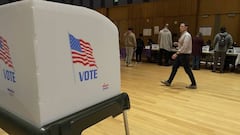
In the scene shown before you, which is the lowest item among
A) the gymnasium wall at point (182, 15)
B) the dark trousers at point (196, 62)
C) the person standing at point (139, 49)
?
the dark trousers at point (196, 62)

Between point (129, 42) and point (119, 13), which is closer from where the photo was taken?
point (129, 42)

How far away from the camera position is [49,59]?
831 mm

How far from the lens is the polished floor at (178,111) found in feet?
→ 8.21

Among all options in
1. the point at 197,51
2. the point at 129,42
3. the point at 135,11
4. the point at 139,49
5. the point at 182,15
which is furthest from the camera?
the point at 135,11

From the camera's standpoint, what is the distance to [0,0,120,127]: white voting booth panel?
2.62 ft

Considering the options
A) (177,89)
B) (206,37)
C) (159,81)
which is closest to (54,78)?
(177,89)

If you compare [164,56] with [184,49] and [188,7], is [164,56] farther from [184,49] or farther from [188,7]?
[184,49]

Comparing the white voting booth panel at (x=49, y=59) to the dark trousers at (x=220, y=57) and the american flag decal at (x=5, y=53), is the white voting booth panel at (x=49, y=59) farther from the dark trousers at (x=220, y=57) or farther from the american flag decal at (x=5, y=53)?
the dark trousers at (x=220, y=57)

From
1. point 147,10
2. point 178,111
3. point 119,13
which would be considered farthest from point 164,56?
point 178,111

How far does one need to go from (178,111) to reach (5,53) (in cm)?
270

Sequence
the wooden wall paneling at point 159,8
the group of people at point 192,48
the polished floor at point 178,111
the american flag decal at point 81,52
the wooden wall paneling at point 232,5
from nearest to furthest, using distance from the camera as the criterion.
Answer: the american flag decal at point 81,52, the polished floor at point 178,111, the group of people at point 192,48, the wooden wall paneling at point 232,5, the wooden wall paneling at point 159,8

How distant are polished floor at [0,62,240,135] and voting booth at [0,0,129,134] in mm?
1523

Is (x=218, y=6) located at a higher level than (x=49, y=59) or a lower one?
higher

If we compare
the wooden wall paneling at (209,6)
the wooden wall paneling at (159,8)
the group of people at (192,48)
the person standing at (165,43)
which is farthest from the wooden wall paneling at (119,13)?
the wooden wall paneling at (209,6)
